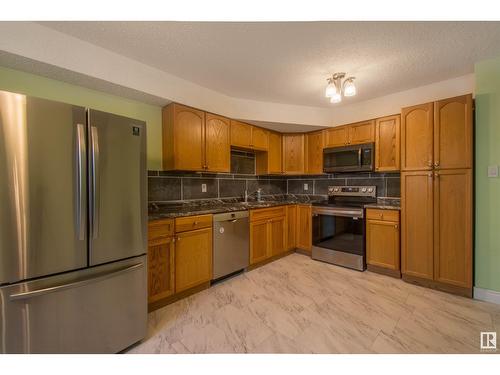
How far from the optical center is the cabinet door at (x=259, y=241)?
2918 mm

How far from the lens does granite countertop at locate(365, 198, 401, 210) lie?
267 centimetres

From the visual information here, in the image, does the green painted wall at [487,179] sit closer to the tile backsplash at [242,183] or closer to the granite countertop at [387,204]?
the granite countertop at [387,204]

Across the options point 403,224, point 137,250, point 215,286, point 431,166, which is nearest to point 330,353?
point 215,286

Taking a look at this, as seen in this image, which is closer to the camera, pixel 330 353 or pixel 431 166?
pixel 330 353

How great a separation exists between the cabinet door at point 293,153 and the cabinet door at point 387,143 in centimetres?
115

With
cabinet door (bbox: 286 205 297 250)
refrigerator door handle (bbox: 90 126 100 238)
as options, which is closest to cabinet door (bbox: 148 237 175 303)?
refrigerator door handle (bbox: 90 126 100 238)

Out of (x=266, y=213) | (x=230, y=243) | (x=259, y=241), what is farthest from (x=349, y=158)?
(x=230, y=243)

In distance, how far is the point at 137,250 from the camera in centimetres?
158

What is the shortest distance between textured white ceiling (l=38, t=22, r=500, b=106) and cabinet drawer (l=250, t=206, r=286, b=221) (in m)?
1.64

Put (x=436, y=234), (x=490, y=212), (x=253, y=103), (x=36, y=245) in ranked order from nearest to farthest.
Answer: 1. (x=36, y=245)
2. (x=490, y=212)
3. (x=436, y=234)
4. (x=253, y=103)
